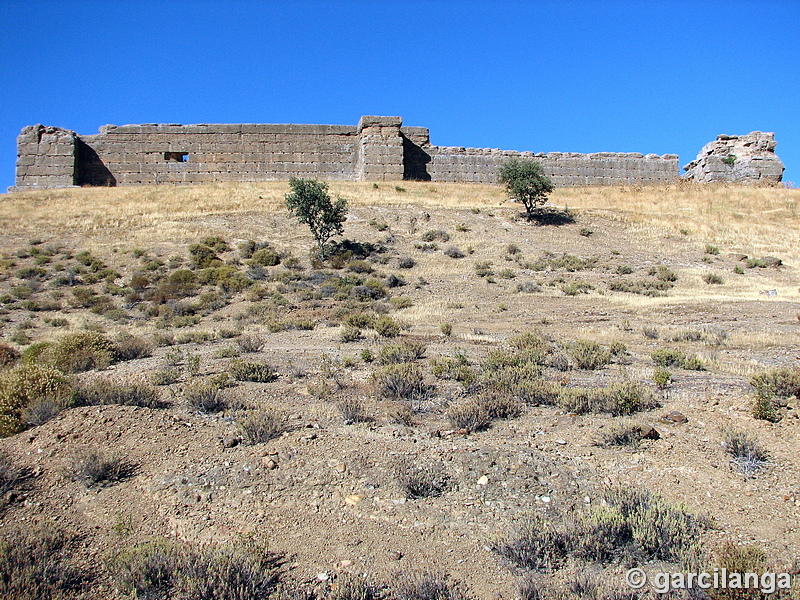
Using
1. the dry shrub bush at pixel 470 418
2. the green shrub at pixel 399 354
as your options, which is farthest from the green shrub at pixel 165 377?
the dry shrub bush at pixel 470 418

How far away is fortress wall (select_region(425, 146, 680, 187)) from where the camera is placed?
129ft

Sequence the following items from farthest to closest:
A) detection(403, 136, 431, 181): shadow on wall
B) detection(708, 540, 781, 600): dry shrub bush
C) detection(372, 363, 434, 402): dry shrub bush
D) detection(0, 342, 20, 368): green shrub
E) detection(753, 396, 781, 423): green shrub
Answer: detection(403, 136, 431, 181): shadow on wall → detection(0, 342, 20, 368): green shrub → detection(372, 363, 434, 402): dry shrub bush → detection(753, 396, 781, 423): green shrub → detection(708, 540, 781, 600): dry shrub bush

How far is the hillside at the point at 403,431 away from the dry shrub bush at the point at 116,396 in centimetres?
3

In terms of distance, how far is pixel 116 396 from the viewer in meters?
8.16

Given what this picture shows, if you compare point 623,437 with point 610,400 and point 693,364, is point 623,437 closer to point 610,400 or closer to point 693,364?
point 610,400

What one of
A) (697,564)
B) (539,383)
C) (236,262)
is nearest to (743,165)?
(236,262)

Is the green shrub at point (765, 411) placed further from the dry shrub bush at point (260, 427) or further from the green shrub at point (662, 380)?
the dry shrub bush at point (260, 427)

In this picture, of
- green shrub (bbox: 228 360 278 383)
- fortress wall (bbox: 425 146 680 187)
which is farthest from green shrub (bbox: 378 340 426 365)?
fortress wall (bbox: 425 146 680 187)

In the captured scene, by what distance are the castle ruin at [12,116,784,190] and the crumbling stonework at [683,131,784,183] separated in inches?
555

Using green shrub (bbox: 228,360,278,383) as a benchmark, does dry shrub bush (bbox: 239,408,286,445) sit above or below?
below

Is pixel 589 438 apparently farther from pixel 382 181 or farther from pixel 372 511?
pixel 382 181

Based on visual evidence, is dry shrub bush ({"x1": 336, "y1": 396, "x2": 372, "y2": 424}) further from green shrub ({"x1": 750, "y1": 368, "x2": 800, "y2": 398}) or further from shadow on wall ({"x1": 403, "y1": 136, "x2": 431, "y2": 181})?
shadow on wall ({"x1": 403, "y1": 136, "x2": 431, "y2": 181})

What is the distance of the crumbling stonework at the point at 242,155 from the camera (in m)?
34.7

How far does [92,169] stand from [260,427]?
35.2 meters
